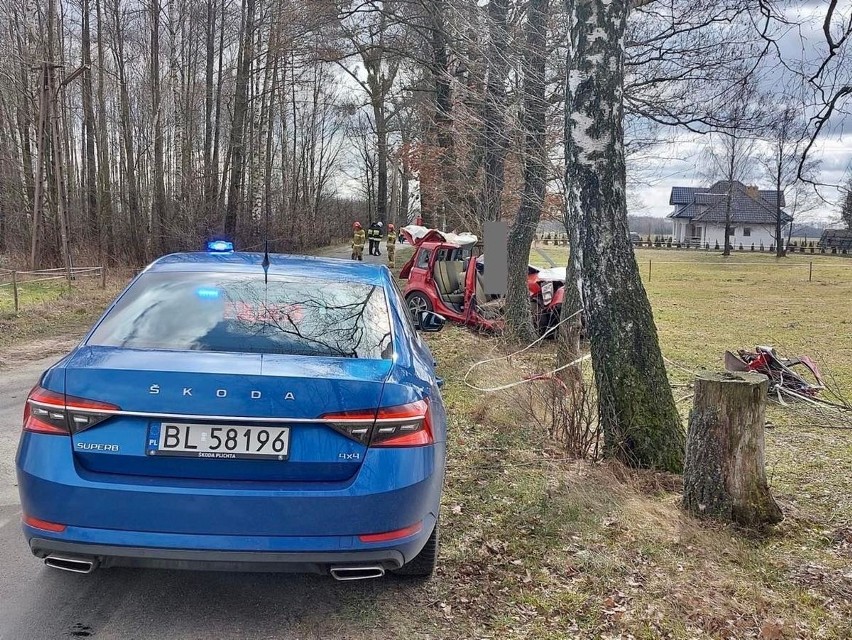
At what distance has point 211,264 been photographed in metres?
3.86

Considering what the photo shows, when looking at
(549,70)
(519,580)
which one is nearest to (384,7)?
(549,70)

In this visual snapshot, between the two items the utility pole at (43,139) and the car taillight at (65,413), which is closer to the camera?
the car taillight at (65,413)

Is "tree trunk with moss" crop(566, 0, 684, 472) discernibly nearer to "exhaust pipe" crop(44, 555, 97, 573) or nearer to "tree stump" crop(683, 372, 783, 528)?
"tree stump" crop(683, 372, 783, 528)

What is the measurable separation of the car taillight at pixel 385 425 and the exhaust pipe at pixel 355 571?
48 centimetres

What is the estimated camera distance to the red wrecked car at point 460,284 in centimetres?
1277

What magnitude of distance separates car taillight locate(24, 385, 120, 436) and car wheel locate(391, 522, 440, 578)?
4.97ft

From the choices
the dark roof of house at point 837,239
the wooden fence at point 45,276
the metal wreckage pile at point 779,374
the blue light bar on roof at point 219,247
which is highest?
the dark roof of house at point 837,239

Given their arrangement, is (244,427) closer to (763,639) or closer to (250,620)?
(250,620)

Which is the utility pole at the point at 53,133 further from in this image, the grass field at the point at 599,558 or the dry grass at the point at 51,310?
the grass field at the point at 599,558

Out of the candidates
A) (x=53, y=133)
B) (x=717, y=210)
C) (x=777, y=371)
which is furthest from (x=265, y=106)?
(x=717, y=210)

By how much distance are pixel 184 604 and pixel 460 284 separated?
432 inches

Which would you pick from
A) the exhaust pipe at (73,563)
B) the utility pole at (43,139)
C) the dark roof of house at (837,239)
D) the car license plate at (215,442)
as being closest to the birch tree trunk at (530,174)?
the car license plate at (215,442)

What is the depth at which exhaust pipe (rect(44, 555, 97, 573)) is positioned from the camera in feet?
8.93

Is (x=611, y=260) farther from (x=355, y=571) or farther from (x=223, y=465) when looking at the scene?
(x=223, y=465)
